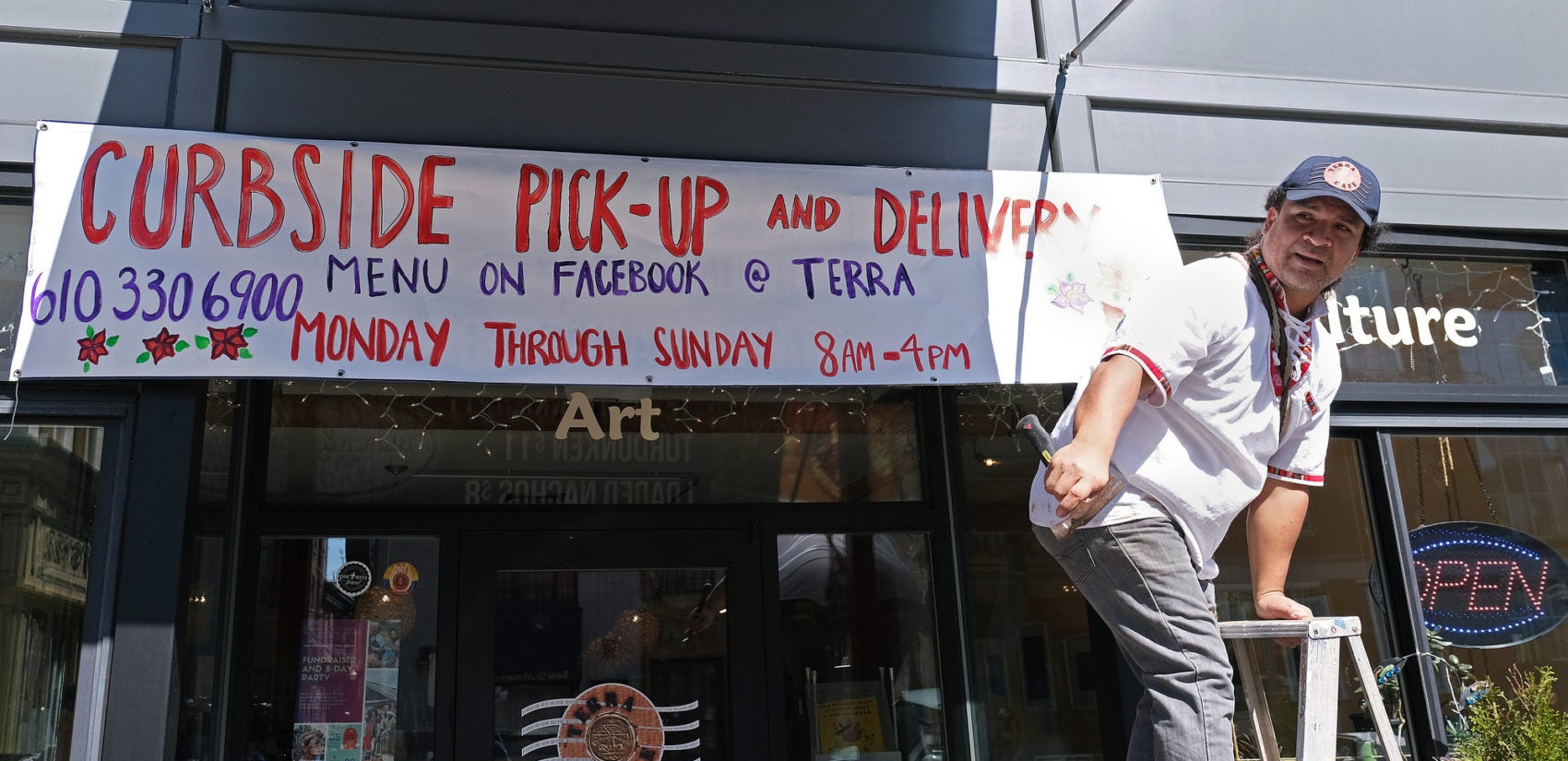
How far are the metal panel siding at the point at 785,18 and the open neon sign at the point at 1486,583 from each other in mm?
2416

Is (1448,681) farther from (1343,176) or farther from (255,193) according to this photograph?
(255,193)

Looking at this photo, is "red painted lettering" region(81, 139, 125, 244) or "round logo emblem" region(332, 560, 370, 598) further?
"round logo emblem" region(332, 560, 370, 598)

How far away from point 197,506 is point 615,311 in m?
1.38

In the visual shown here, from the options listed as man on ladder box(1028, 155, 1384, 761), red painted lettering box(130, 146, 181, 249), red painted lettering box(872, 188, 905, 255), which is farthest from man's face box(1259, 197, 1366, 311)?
red painted lettering box(130, 146, 181, 249)

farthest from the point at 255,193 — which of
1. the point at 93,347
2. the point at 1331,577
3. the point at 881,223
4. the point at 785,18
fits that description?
the point at 1331,577

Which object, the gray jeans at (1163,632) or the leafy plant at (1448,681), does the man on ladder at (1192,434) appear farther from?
the leafy plant at (1448,681)

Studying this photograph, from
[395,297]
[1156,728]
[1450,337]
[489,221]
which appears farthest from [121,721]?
[1450,337]

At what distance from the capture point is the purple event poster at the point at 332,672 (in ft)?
14.8

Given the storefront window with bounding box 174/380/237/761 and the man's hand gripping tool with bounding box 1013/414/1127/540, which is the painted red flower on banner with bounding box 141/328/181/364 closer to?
the storefront window with bounding box 174/380/237/761

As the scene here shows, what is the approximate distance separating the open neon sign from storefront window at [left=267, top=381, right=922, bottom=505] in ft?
6.39

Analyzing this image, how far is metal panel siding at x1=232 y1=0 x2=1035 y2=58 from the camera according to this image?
4121 millimetres

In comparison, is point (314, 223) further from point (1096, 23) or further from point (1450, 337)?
point (1450, 337)

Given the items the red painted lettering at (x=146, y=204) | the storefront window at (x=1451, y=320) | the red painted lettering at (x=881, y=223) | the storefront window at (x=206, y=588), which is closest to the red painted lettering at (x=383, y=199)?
the red painted lettering at (x=146, y=204)

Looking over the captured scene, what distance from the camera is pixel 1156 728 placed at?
244 cm
